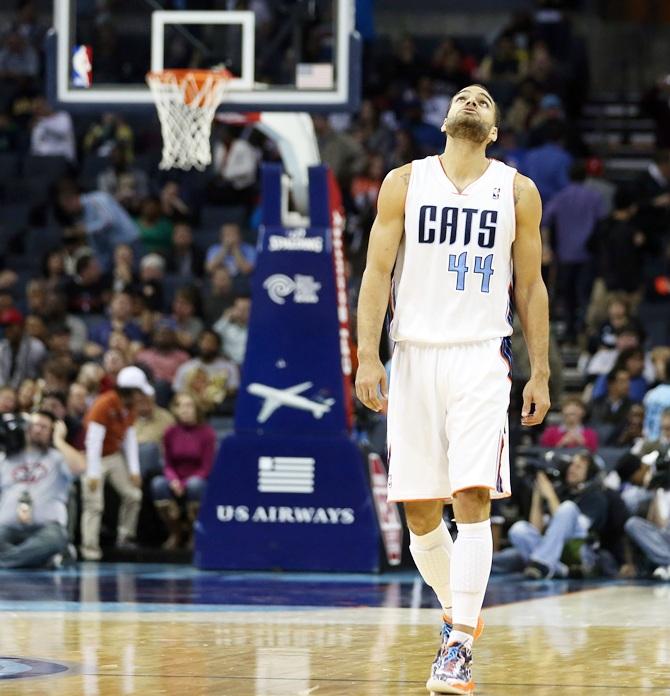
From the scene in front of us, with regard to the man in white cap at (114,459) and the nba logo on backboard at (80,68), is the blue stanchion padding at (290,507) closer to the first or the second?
the man in white cap at (114,459)

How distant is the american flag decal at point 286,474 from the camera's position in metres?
12.2

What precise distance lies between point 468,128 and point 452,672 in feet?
6.86

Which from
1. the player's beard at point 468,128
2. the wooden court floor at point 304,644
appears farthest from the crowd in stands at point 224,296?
the player's beard at point 468,128

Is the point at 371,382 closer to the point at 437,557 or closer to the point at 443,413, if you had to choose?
the point at 443,413

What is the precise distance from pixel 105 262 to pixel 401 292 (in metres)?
12.0

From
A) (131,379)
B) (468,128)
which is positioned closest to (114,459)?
(131,379)

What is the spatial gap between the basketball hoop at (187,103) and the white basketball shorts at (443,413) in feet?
19.7

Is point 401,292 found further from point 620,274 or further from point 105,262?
point 105,262

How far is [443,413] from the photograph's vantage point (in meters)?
6.53

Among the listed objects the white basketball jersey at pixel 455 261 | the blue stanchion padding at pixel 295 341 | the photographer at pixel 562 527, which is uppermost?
the white basketball jersey at pixel 455 261

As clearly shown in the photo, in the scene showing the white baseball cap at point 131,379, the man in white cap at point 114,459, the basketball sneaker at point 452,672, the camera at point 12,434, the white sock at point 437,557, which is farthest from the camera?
the white baseball cap at point 131,379

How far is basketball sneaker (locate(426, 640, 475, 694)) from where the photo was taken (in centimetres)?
616

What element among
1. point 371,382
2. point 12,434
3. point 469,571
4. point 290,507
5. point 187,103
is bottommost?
point 290,507

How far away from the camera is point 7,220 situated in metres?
19.2
